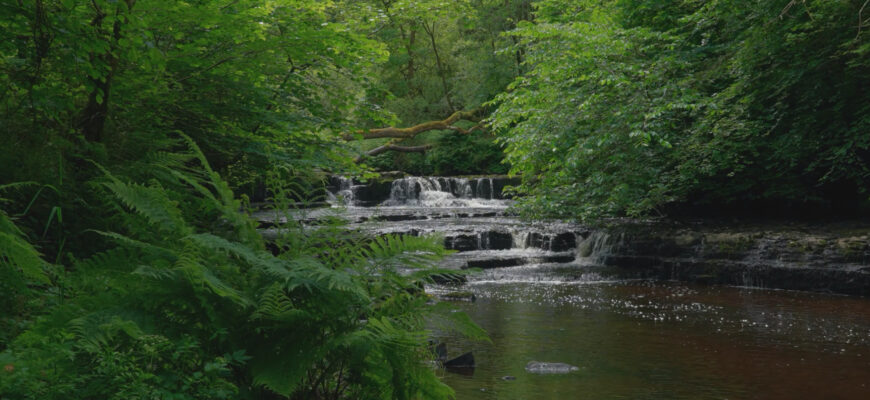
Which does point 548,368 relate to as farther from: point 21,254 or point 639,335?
point 21,254

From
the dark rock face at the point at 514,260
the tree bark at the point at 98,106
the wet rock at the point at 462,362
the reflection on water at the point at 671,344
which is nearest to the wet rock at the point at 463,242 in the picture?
the dark rock face at the point at 514,260

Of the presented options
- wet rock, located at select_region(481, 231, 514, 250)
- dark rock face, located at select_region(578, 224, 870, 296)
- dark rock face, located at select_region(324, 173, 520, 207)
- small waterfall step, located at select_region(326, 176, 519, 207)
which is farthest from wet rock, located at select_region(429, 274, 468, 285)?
dark rock face, located at select_region(324, 173, 520, 207)

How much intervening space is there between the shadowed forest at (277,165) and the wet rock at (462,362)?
0.46 m

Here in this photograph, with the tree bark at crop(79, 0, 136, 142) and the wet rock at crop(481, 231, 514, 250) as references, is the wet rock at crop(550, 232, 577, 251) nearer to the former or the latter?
the wet rock at crop(481, 231, 514, 250)

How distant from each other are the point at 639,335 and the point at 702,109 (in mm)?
7113

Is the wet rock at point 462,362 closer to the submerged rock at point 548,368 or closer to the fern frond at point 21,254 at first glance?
the submerged rock at point 548,368

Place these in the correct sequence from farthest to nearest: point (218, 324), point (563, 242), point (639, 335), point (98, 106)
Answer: point (563, 242), point (639, 335), point (98, 106), point (218, 324)

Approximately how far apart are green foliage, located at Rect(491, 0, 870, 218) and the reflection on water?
261 centimetres

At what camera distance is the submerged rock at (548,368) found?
5645mm

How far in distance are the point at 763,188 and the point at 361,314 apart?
13381 mm

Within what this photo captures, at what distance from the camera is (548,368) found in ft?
18.7

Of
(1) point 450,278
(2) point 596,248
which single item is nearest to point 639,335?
(1) point 450,278

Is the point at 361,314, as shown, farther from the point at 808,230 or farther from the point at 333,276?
the point at 808,230

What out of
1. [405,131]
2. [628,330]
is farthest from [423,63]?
[628,330]
